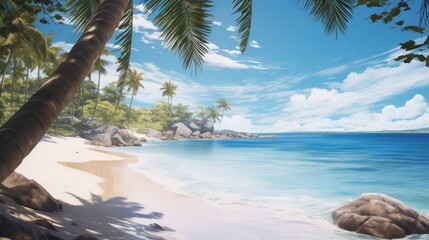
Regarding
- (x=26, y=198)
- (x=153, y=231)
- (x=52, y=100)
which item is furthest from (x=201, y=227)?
(x=52, y=100)

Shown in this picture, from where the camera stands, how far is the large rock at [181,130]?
64662mm

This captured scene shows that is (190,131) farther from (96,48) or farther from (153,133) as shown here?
(96,48)

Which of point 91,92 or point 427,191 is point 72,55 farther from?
point 91,92

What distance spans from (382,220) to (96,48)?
7.06 m

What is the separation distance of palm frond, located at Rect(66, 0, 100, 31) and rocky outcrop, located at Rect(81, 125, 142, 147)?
29.8m

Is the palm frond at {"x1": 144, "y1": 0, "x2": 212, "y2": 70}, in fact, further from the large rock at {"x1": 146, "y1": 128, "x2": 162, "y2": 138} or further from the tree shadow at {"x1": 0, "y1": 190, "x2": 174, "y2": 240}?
the large rock at {"x1": 146, "y1": 128, "x2": 162, "y2": 138}

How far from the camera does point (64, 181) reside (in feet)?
29.0

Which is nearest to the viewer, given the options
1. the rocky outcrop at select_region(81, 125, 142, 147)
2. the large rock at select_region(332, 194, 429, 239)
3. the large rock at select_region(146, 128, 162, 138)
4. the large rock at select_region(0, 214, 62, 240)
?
the large rock at select_region(0, 214, 62, 240)

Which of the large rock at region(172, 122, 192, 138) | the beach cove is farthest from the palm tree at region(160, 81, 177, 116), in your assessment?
the beach cove

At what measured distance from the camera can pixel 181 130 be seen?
65.5 metres

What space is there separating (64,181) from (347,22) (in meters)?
8.34

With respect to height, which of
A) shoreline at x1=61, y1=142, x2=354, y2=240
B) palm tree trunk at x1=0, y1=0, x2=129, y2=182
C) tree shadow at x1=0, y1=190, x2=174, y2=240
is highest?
palm tree trunk at x1=0, y1=0, x2=129, y2=182

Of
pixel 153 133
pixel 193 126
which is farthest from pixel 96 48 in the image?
pixel 193 126

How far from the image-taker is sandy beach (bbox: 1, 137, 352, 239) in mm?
4996
